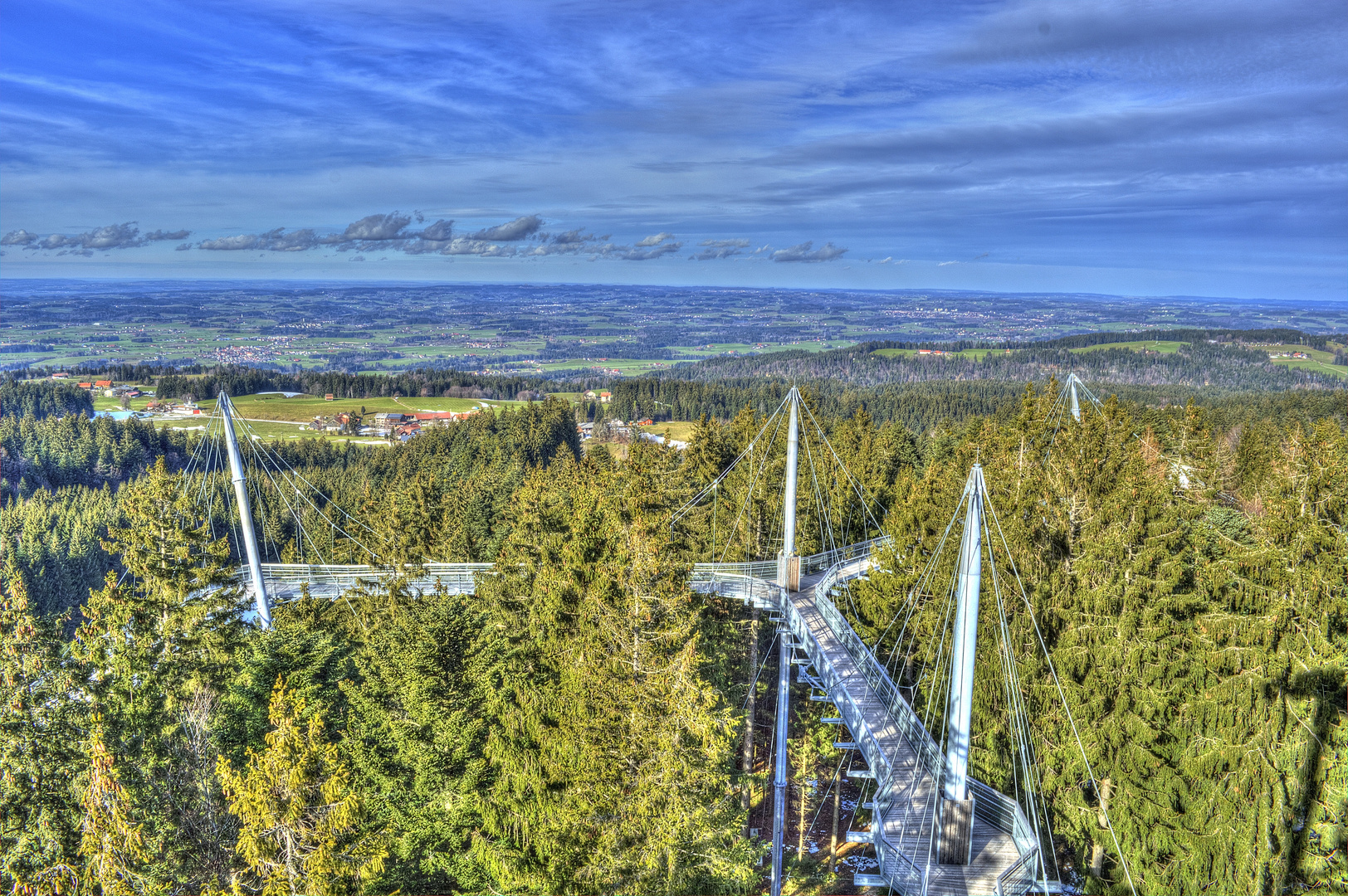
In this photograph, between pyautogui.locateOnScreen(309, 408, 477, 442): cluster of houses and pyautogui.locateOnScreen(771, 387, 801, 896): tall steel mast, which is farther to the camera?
pyautogui.locateOnScreen(309, 408, 477, 442): cluster of houses

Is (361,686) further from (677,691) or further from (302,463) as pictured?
(302,463)

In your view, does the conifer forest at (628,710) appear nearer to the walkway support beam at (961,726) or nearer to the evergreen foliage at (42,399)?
the walkway support beam at (961,726)

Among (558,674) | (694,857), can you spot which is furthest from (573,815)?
(558,674)

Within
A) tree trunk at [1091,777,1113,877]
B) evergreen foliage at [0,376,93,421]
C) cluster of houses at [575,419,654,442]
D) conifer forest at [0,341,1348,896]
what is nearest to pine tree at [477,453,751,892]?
conifer forest at [0,341,1348,896]

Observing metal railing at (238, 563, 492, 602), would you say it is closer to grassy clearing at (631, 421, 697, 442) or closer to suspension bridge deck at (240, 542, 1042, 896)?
suspension bridge deck at (240, 542, 1042, 896)

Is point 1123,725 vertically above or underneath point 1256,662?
underneath

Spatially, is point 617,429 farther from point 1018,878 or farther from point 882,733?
point 1018,878

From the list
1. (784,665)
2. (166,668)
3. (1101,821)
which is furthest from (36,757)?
(1101,821)

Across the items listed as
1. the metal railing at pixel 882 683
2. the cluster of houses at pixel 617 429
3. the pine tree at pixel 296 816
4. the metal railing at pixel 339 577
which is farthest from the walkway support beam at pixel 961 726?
the cluster of houses at pixel 617 429
